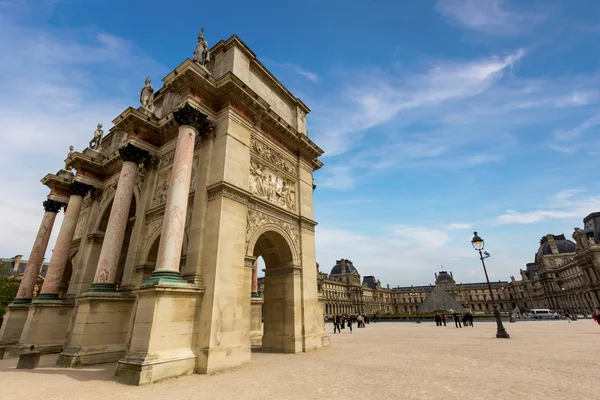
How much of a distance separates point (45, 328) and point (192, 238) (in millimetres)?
10868

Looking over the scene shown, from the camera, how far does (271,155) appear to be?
1538 cm

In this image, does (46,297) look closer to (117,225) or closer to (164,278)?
(117,225)

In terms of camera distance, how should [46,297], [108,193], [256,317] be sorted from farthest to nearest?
[108,193] → [256,317] → [46,297]

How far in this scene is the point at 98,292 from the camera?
11633 mm

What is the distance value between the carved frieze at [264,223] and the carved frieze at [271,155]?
3.11 metres

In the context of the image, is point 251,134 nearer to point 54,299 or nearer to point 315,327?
point 315,327

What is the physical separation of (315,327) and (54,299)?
1408 centimetres

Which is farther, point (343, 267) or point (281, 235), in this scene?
point (343, 267)

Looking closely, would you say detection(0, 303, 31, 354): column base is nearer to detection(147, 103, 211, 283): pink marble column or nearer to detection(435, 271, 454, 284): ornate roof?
detection(147, 103, 211, 283): pink marble column

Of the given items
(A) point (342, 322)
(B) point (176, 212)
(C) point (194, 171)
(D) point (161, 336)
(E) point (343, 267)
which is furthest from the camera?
(E) point (343, 267)

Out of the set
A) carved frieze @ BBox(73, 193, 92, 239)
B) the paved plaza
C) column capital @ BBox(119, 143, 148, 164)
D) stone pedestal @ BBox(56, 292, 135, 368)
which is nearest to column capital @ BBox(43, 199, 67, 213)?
carved frieze @ BBox(73, 193, 92, 239)

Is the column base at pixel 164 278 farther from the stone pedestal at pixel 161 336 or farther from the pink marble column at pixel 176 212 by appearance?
the stone pedestal at pixel 161 336

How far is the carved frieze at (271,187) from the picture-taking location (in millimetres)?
13867

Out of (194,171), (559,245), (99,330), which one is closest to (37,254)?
(99,330)
